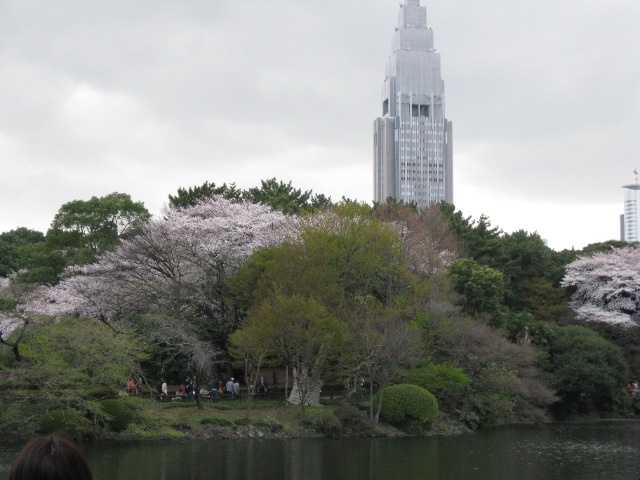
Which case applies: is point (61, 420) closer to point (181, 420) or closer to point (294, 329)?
point (181, 420)

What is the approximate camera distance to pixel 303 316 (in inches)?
1065

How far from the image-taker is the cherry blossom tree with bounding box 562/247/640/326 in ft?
138

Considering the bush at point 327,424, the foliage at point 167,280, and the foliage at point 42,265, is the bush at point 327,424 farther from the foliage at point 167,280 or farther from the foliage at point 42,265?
the foliage at point 42,265

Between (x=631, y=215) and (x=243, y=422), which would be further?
(x=631, y=215)

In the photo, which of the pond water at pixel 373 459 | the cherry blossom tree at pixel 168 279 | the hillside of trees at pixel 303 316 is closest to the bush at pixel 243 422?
the pond water at pixel 373 459

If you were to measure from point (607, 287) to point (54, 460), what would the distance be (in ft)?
143

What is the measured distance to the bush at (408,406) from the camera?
2875cm

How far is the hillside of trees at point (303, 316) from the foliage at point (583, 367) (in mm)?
92

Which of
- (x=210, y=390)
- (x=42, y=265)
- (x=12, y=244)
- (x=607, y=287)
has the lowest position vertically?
(x=210, y=390)

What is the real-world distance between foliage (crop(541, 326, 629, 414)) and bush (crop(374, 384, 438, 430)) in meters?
9.61

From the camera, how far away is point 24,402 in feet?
76.0

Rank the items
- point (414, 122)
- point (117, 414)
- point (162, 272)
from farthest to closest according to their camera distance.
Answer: point (414, 122)
point (162, 272)
point (117, 414)

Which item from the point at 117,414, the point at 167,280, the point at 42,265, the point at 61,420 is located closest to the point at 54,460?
the point at 61,420

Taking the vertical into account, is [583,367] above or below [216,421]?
above
